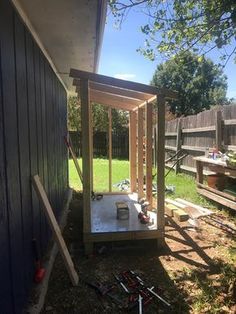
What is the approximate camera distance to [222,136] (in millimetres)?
6590

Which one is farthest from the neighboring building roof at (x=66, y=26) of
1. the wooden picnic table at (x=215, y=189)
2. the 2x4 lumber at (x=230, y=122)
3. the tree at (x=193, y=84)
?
the tree at (x=193, y=84)

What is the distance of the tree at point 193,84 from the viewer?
76.0 ft

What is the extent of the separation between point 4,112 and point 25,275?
1416mm

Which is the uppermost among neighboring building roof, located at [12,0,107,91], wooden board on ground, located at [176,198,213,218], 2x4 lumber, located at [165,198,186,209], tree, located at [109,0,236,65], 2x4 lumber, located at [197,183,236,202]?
tree, located at [109,0,236,65]

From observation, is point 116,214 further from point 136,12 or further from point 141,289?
point 136,12

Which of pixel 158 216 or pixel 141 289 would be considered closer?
pixel 141 289

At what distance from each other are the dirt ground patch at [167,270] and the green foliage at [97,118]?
13417 mm

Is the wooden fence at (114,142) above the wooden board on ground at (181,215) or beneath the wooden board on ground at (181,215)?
above

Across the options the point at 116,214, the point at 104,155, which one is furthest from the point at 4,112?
the point at 104,155

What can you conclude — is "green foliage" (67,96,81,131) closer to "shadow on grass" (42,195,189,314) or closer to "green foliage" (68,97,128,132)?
"green foliage" (68,97,128,132)

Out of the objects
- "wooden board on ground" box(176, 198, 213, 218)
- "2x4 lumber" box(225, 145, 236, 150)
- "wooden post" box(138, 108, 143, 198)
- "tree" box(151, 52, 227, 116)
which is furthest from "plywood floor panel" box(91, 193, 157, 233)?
"tree" box(151, 52, 227, 116)

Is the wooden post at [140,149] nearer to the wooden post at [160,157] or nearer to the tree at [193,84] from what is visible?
the wooden post at [160,157]

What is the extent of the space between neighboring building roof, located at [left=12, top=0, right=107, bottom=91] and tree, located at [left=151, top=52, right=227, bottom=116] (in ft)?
62.7

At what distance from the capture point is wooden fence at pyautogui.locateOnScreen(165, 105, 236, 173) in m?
→ 6.33
